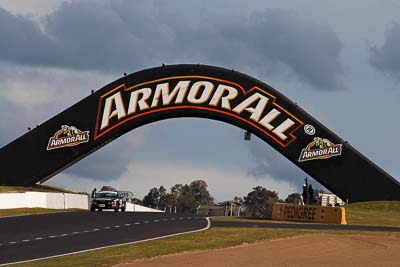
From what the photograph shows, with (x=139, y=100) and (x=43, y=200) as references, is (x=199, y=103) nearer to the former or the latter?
(x=139, y=100)

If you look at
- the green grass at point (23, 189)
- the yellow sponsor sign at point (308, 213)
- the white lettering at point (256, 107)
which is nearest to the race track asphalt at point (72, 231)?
the yellow sponsor sign at point (308, 213)

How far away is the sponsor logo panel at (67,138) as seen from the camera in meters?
65.8

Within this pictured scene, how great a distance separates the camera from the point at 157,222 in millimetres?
42469

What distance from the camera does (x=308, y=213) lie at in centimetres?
4778

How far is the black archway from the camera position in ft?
204

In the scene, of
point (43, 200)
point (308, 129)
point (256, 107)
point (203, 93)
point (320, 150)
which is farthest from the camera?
point (203, 93)

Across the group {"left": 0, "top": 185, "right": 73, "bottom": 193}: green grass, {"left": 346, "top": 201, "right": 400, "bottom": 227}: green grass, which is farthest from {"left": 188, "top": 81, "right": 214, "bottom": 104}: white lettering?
{"left": 346, "top": 201, "right": 400, "bottom": 227}: green grass

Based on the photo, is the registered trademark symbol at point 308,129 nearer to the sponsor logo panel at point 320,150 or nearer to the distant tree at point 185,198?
the sponsor logo panel at point 320,150

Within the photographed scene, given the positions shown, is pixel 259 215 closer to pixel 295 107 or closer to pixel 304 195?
pixel 304 195

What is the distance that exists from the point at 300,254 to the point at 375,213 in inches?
1116

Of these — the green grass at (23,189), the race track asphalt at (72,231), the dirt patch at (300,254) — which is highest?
the green grass at (23,189)

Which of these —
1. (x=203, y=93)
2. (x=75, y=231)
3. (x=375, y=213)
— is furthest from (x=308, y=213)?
(x=203, y=93)

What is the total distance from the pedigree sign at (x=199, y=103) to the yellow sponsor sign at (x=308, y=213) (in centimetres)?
1475

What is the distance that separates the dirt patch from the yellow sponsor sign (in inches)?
495
